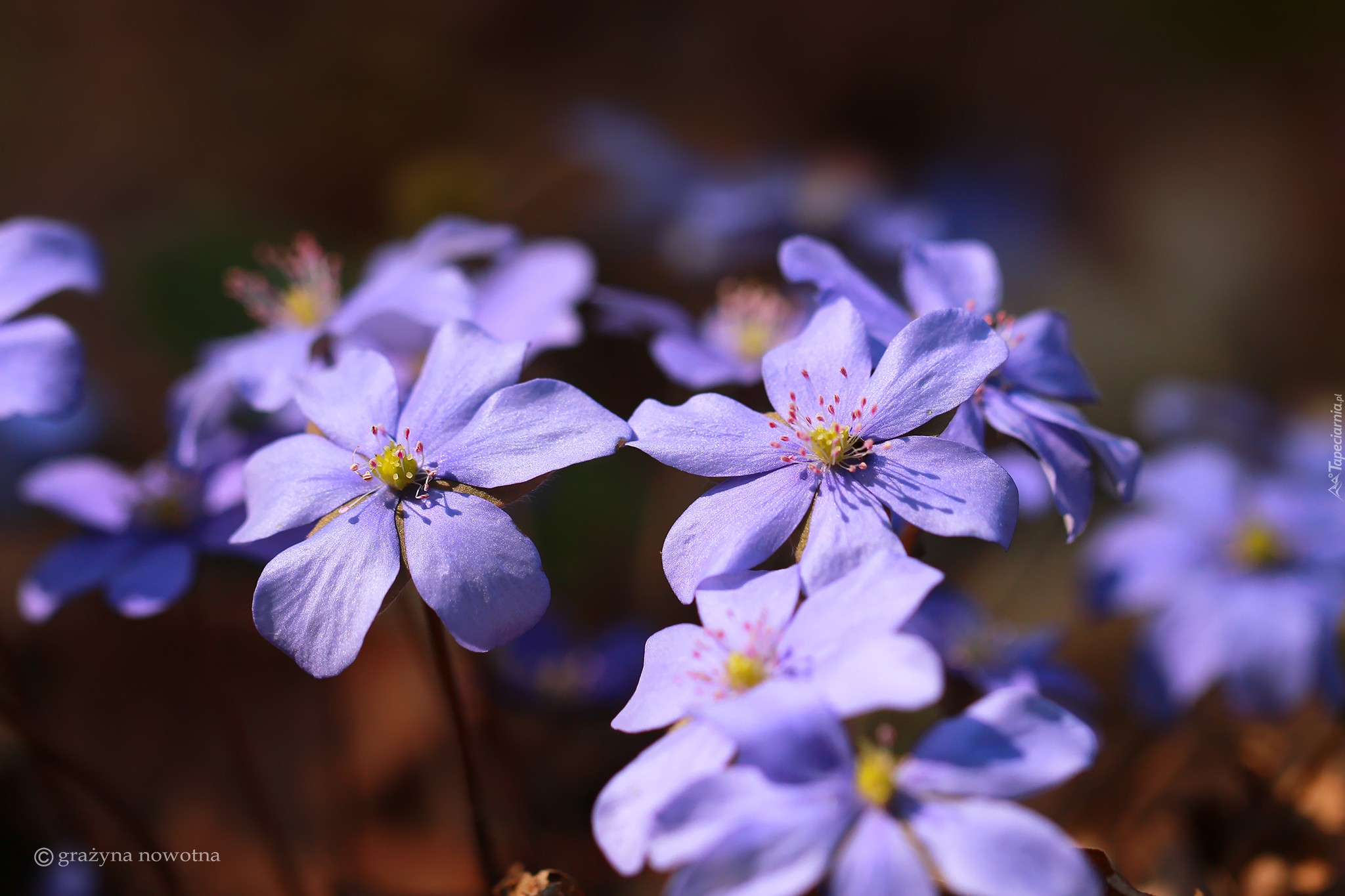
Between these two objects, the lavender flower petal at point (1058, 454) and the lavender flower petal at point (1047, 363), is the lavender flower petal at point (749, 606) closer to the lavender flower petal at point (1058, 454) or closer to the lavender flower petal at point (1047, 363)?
the lavender flower petal at point (1058, 454)

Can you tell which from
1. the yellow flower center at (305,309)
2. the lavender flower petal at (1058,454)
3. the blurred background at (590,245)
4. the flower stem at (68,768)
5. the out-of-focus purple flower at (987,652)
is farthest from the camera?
the blurred background at (590,245)

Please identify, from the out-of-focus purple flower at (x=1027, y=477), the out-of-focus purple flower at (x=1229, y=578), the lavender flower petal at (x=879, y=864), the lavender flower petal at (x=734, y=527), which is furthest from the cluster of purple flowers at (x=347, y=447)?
the out-of-focus purple flower at (x=1229, y=578)

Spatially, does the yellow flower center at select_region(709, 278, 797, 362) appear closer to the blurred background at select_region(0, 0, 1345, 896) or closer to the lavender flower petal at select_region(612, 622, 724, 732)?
the blurred background at select_region(0, 0, 1345, 896)

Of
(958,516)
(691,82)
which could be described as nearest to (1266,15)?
(691,82)

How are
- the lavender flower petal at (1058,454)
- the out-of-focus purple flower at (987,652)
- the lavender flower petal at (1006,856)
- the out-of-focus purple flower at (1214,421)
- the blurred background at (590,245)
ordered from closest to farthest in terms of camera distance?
the lavender flower petal at (1006,856)
the lavender flower petal at (1058,454)
the out-of-focus purple flower at (987,652)
the blurred background at (590,245)
the out-of-focus purple flower at (1214,421)

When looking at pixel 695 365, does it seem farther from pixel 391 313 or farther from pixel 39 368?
pixel 39 368
